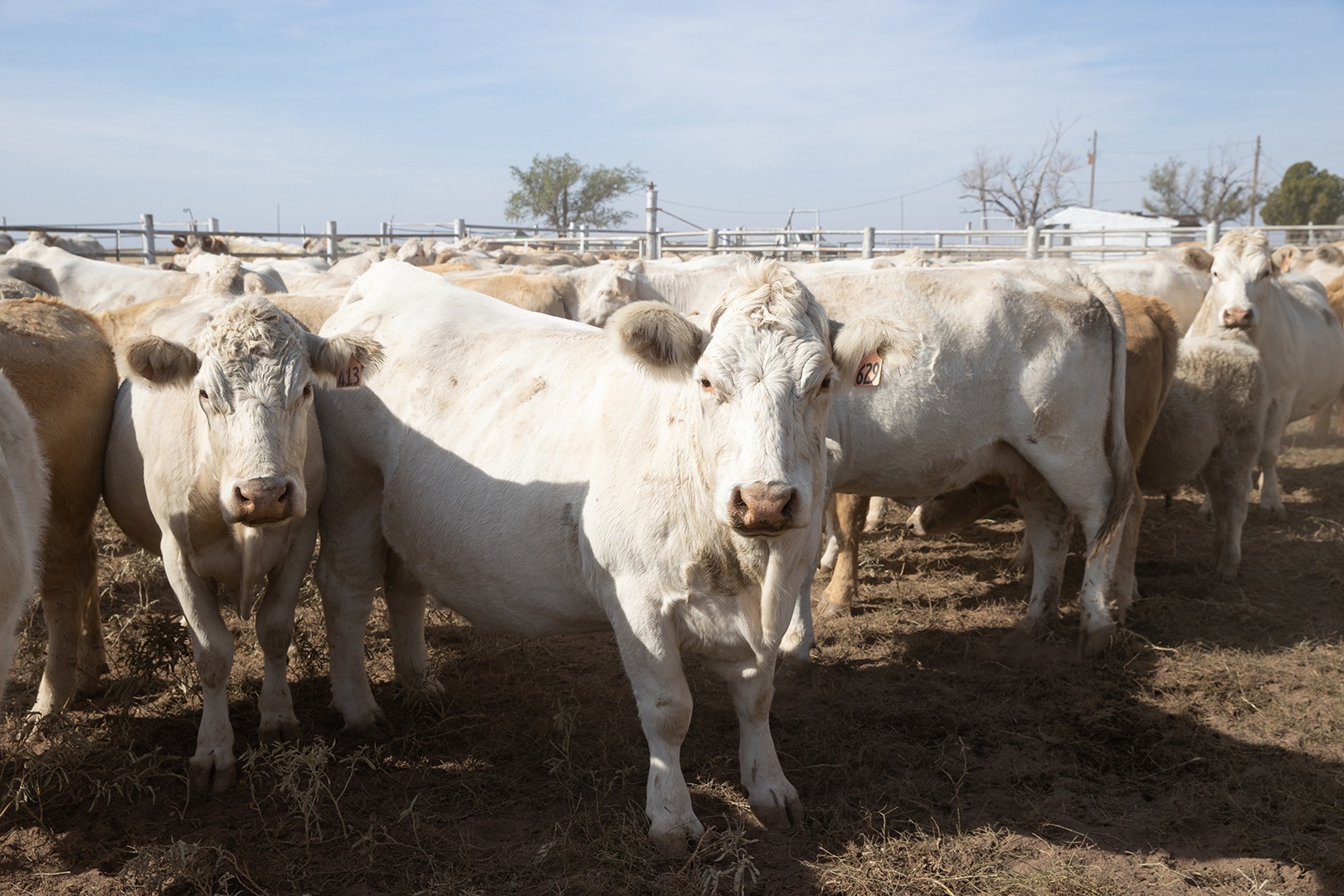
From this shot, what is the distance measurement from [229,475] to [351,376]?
69cm

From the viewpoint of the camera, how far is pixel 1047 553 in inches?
227

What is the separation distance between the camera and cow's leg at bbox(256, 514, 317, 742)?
13.7 feet

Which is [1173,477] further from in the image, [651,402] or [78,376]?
[78,376]

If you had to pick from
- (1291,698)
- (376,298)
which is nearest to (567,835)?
(376,298)

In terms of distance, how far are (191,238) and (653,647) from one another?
18287 mm

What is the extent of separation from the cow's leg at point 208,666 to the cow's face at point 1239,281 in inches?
283

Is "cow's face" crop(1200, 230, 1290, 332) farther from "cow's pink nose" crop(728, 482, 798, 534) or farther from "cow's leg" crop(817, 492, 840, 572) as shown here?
"cow's pink nose" crop(728, 482, 798, 534)

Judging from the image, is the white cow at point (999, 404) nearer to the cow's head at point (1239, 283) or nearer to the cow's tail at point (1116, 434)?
the cow's tail at point (1116, 434)

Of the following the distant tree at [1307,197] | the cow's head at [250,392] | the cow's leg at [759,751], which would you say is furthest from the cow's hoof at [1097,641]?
the distant tree at [1307,197]

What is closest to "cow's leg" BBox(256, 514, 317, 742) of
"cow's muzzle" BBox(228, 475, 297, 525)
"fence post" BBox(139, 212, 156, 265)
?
"cow's muzzle" BBox(228, 475, 297, 525)

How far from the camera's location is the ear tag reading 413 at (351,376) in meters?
4.04

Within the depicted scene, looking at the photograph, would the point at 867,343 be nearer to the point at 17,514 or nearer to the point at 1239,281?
the point at 17,514

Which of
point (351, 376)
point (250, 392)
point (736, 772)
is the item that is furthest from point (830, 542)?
point (250, 392)

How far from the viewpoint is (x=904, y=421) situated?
525cm
